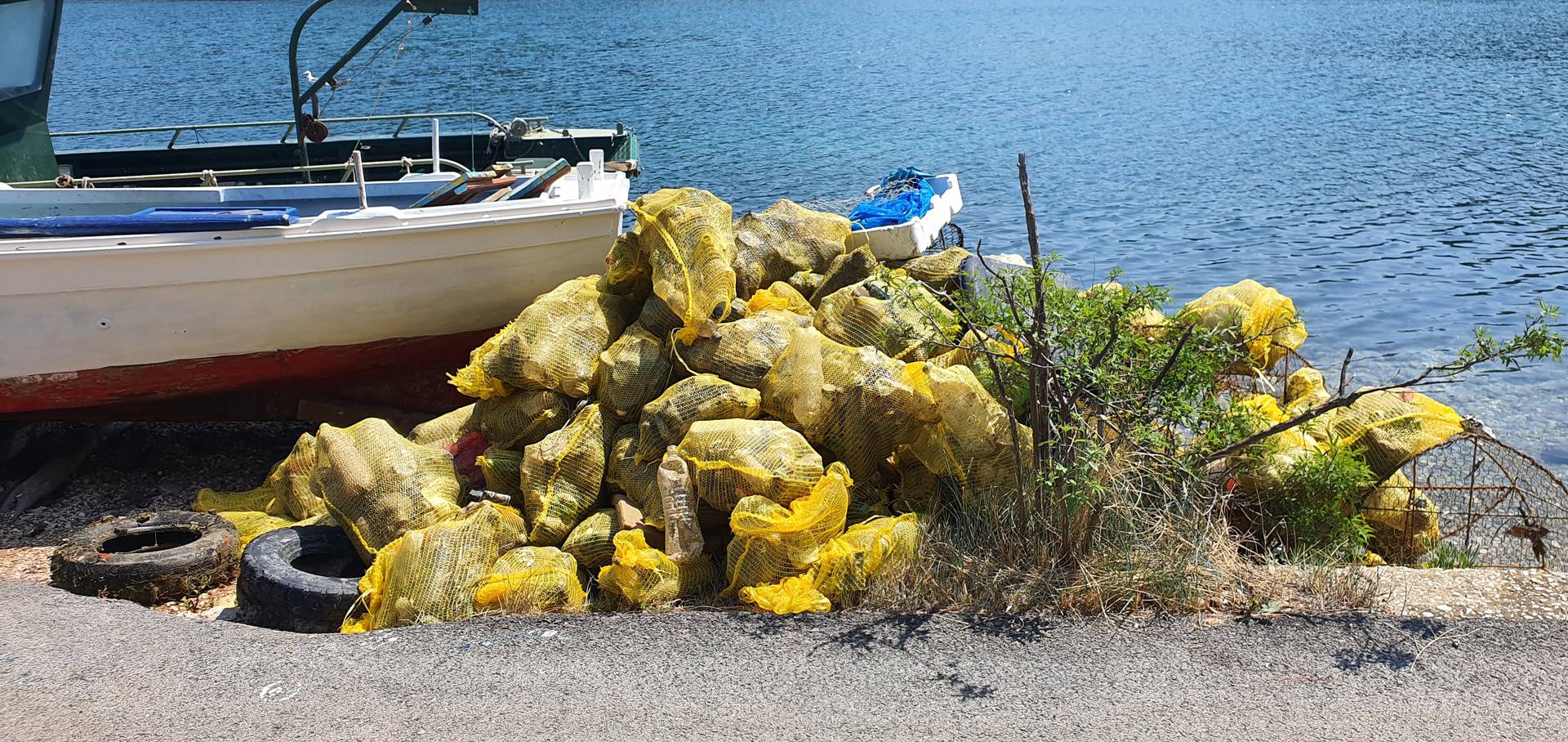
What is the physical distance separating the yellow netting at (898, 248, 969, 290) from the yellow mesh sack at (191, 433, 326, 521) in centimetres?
359

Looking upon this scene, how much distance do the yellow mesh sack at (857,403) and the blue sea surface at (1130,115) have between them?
4.67 m

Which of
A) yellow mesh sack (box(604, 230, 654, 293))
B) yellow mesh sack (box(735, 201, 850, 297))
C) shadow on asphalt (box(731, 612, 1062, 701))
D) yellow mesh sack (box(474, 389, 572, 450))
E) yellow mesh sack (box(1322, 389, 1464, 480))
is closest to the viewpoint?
shadow on asphalt (box(731, 612, 1062, 701))

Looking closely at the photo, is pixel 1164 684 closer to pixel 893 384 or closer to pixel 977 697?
pixel 977 697

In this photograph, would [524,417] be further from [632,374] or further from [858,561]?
[858,561]

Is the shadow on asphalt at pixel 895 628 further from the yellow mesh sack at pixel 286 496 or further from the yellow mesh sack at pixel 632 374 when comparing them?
the yellow mesh sack at pixel 286 496

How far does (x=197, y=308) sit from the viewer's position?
7410 millimetres

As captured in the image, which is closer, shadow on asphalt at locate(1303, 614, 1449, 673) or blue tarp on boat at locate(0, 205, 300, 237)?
shadow on asphalt at locate(1303, 614, 1449, 673)

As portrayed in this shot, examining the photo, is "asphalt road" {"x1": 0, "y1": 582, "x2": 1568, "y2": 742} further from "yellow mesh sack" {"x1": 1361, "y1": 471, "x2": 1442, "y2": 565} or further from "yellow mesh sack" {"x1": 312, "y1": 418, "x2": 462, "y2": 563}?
"yellow mesh sack" {"x1": 1361, "y1": 471, "x2": 1442, "y2": 565}

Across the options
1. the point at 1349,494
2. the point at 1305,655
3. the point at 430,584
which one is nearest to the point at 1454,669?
the point at 1305,655

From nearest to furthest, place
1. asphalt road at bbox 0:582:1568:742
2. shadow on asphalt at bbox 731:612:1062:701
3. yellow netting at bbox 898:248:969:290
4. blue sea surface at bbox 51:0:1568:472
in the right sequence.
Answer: asphalt road at bbox 0:582:1568:742 < shadow on asphalt at bbox 731:612:1062:701 < yellow netting at bbox 898:248:969:290 < blue sea surface at bbox 51:0:1568:472

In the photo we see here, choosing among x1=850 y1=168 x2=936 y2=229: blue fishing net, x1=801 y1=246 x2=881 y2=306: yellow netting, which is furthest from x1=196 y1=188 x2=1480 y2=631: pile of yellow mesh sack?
x1=850 y1=168 x2=936 y2=229: blue fishing net

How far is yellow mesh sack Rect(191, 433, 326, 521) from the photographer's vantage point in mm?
6387

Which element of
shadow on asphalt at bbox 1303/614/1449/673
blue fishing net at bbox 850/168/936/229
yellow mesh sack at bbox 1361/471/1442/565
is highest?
blue fishing net at bbox 850/168/936/229

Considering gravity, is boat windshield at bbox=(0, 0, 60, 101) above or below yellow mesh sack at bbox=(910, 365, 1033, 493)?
above
